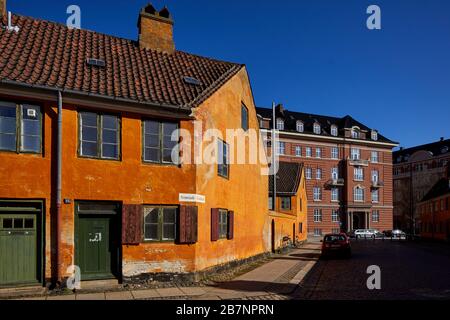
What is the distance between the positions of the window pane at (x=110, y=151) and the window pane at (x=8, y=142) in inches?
97.8

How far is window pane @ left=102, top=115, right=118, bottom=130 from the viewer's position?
13.3 meters

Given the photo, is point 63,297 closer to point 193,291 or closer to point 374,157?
point 193,291

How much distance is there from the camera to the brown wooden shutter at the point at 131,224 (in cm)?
1312

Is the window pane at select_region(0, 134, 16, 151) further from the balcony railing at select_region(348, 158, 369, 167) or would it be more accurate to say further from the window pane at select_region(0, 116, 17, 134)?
the balcony railing at select_region(348, 158, 369, 167)

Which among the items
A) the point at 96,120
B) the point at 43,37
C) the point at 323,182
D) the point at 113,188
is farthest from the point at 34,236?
the point at 323,182

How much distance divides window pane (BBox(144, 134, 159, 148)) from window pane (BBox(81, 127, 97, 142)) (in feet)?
5.31

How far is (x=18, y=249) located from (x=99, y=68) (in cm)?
635

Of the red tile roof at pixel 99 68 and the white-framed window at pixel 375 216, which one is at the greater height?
the red tile roof at pixel 99 68

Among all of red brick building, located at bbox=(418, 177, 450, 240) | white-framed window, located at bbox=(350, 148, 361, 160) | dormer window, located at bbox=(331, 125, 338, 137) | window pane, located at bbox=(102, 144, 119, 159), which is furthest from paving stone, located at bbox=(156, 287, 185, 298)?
white-framed window, located at bbox=(350, 148, 361, 160)

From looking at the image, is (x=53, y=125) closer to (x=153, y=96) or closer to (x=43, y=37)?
(x=153, y=96)

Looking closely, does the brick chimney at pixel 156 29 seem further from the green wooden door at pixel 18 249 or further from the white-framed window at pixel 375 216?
the white-framed window at pixel 375 216

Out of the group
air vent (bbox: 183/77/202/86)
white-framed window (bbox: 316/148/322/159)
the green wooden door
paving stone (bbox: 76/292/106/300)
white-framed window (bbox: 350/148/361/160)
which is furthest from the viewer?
white-framed window (bbox: 350/148/361/160)

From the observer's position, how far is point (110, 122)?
13.3m

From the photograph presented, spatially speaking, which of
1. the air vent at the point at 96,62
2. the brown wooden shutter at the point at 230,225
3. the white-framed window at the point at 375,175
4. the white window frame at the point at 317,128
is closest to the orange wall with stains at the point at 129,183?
the brown wooden shutter at the point at 230,225
